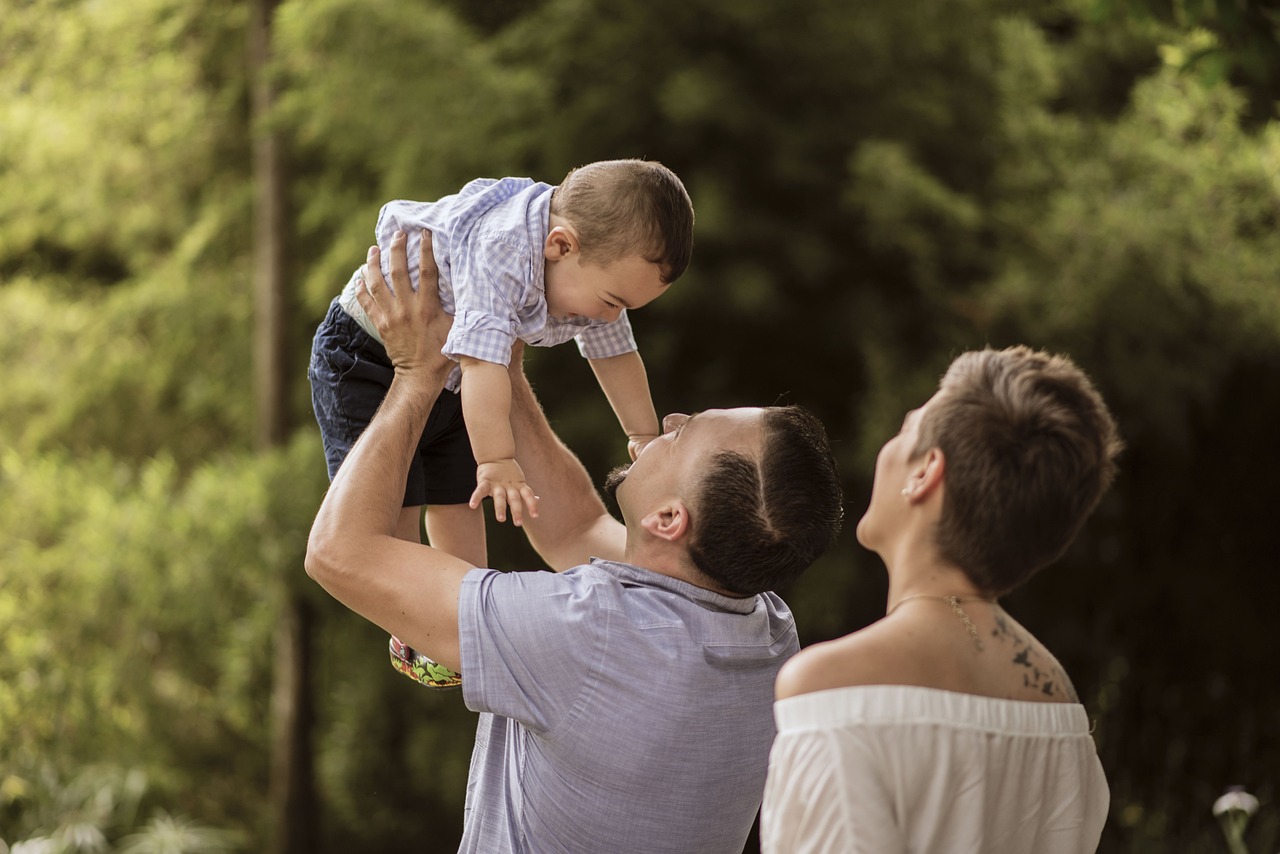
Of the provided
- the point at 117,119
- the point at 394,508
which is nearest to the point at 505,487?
the point at 394,508

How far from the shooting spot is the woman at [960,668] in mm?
1049

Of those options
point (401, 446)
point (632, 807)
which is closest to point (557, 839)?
point (632, 807)

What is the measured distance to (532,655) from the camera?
1354 millimetres

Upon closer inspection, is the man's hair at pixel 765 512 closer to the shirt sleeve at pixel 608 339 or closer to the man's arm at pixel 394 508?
the man's arm at pixel 394 508

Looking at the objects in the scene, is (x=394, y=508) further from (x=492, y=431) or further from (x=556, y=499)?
(x=556, y=499)

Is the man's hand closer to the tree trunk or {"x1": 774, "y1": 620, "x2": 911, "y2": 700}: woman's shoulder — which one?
{"x1": 774, "y1": 620, "x2": 911, "y2": 700}: woman's shoulder

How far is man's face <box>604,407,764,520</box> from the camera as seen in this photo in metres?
1.47

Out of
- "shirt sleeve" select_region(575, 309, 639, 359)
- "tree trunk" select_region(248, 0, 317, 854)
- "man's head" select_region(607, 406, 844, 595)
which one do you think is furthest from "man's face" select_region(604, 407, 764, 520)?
"tree trunk" select_region(248, 0, 317, 854)

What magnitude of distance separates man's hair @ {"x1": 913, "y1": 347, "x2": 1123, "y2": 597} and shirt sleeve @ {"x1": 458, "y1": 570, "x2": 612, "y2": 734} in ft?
1.40

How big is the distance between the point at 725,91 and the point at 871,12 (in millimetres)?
571

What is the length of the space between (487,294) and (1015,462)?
0.77 meters

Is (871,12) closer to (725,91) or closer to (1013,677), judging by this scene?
(725,91)

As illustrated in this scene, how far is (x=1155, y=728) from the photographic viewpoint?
473cm

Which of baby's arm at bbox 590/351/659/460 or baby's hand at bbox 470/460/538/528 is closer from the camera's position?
baby's hand at bbox 470/460/538/528
